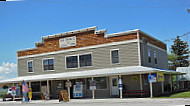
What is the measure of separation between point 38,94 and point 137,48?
14.0 meters

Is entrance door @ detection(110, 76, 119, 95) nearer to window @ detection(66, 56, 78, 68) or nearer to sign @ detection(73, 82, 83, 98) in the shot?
sign @ detection(73, 82, 83, 98)

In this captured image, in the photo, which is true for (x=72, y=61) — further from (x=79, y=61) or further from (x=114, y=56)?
(x=114, y=56)

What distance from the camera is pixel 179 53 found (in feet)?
192

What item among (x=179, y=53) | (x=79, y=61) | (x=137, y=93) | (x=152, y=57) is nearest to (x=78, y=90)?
(x=79, y=61)

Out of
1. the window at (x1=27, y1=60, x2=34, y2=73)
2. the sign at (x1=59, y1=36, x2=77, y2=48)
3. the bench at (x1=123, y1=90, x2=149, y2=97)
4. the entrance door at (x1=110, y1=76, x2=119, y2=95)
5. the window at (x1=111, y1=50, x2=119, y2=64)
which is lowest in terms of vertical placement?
the bench at (x1=123, y1=90, x2=149, y2=97)

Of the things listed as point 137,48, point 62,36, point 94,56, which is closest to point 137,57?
point 137,48

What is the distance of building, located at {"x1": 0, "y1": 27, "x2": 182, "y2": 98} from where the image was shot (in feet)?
79.1

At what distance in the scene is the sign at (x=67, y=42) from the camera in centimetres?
2805

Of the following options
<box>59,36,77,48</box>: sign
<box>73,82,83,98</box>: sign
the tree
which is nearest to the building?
<box>59,36,77,48</box>: sign

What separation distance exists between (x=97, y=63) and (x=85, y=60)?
1584mm

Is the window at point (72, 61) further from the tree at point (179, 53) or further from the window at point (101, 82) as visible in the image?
the tree at point (179, 53)

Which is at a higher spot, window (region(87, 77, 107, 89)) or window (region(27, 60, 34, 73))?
window (region(27, 60, 34, 73))

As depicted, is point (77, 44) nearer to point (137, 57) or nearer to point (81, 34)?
point (81, 34)

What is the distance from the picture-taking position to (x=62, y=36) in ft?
94.7
